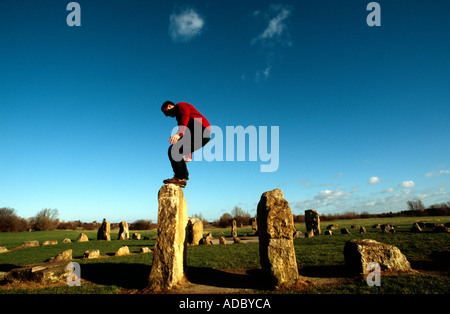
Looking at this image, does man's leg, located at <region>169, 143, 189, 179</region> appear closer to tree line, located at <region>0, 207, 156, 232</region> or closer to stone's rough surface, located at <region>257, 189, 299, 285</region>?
stone's rough surface, located at <region>257, 189, 299, 285</region>

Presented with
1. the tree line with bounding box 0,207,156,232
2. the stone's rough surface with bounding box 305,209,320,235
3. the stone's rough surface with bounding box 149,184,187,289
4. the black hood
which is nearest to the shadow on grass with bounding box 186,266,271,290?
the stone's rough surface with bounding box 149,184,187,289

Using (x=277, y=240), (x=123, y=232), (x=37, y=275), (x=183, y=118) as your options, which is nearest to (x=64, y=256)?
(x=37, y=275)

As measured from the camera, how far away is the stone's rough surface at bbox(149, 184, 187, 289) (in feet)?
18.3

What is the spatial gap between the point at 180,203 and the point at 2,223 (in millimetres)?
55307

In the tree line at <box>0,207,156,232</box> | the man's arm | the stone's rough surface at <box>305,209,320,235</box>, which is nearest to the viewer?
the man's arm

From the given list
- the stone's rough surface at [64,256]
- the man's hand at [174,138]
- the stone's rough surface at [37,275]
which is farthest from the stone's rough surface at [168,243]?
the stone's rough surface at [64,256]

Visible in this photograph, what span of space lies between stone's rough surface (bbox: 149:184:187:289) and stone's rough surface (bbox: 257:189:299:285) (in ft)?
7.13

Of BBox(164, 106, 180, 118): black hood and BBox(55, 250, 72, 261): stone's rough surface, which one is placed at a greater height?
BBox(164, 106, 180, 118): black hood

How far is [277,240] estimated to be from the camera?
5.71 metres

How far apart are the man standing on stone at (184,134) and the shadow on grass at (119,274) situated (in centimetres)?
298

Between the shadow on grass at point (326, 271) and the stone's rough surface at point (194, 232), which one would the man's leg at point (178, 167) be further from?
the stone's rough surface at point (194, 232)

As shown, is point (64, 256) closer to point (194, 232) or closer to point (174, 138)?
point (194, 232)

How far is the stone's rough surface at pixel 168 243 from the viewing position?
18.3 feet
